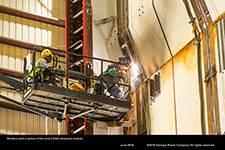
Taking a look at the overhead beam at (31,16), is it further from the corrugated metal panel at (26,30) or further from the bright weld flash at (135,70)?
the bright weld flash at (135,70)

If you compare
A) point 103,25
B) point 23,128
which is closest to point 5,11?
point 23,128

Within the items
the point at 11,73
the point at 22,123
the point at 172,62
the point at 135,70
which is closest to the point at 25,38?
the point at 11,73

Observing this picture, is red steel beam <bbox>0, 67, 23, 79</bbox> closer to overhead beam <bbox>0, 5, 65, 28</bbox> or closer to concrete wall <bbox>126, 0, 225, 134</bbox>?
overhead beam <bbox>0, 5, 65, 28</bbox>

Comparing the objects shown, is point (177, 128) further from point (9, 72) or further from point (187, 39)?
point (9, 72)

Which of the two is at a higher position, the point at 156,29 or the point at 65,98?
the point at 156,29

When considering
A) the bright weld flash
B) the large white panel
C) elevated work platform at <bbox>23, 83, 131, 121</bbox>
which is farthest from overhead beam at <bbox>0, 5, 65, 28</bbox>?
elevated work platform at <bbox>23, 83, 131, 121</bbox>

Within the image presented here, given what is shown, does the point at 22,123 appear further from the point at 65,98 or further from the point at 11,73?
the point at 65,98

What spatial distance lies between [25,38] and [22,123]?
4410 millimetres

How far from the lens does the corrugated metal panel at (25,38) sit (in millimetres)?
26531

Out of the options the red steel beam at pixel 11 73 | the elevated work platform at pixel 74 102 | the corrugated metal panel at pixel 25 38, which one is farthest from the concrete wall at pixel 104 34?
the red steel beam at pixel 11 73

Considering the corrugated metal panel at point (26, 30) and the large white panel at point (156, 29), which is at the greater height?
the corrugated metal panel at point (26, 30)

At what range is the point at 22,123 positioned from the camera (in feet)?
87.6

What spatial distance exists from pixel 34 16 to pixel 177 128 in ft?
49.3

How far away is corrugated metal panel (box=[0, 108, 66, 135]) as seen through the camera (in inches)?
1030
